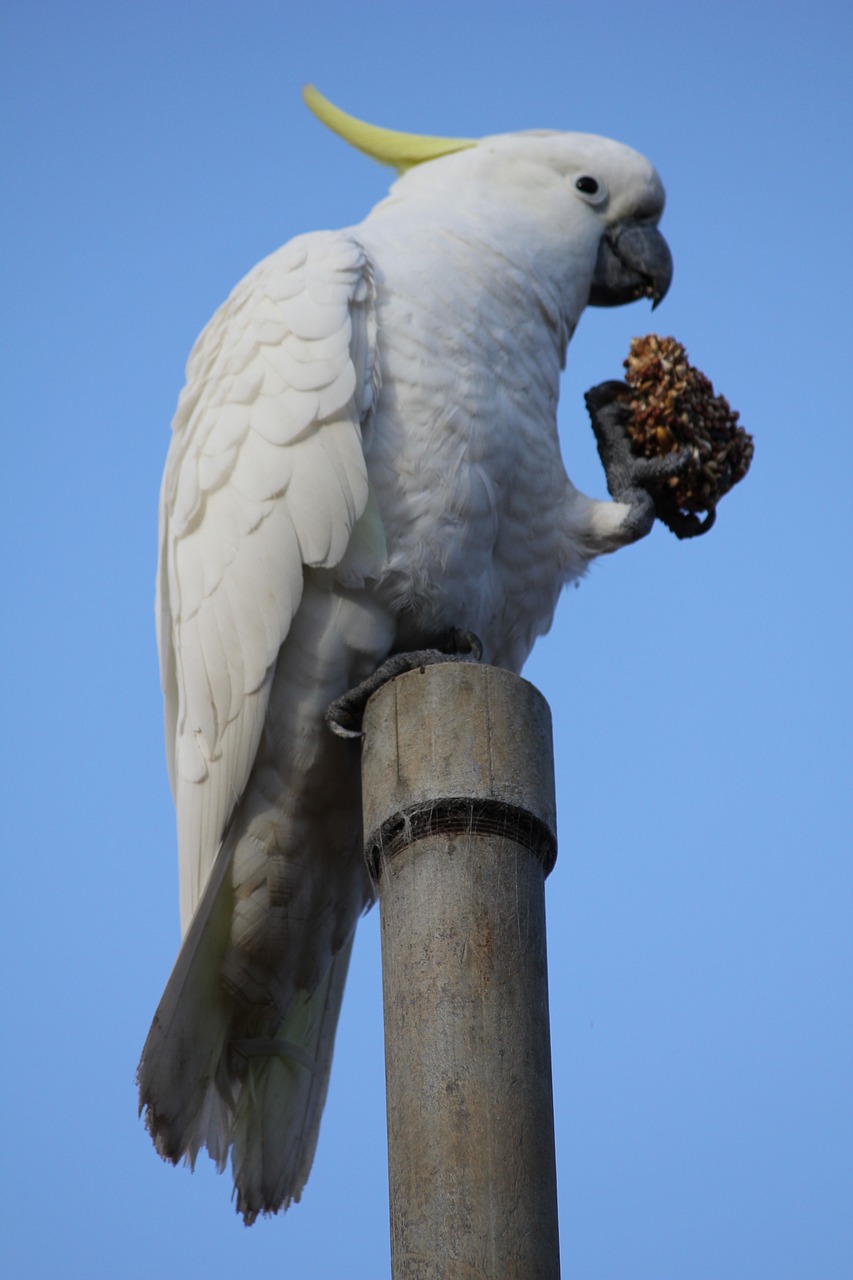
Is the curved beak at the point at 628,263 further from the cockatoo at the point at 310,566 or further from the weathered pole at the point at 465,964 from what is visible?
the weathered pole at the point at 465,964

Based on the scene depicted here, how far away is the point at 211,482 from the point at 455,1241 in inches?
67.9

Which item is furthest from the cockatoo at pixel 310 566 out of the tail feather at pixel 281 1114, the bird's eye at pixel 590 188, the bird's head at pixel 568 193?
the bird's eye at pixel 590 188

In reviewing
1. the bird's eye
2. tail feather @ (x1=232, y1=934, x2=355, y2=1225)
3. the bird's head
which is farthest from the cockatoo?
the bird's eye

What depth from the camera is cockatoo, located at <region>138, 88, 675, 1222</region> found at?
11.7 ft

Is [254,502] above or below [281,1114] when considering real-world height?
above

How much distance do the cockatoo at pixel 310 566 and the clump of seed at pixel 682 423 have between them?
0.25 feet

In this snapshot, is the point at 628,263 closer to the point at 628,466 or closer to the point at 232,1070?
the point at 628,466

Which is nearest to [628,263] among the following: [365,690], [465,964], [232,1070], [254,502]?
[254,502]

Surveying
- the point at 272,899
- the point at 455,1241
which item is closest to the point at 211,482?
the point at 272,899

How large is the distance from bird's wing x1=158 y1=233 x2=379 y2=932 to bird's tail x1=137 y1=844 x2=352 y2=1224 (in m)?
0.16

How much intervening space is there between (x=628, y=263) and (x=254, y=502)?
1428 mm

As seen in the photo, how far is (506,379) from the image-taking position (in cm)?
392

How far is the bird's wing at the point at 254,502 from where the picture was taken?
11.6 feet

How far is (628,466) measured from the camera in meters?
4.08
